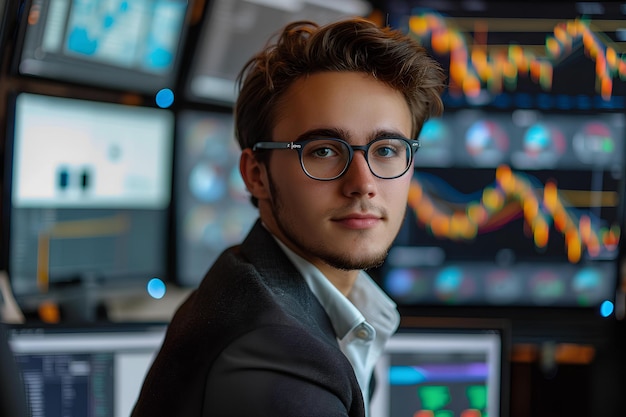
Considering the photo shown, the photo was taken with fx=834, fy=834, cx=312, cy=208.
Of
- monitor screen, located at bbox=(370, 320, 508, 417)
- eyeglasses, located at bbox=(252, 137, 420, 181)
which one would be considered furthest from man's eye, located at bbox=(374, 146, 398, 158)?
monitor screen, located at bbox=(370, 320, 508, 417)

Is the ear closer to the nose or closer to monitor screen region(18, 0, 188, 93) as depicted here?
the nose

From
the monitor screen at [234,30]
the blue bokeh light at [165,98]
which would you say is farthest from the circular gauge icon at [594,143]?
the blue bokeh light at [165,98]

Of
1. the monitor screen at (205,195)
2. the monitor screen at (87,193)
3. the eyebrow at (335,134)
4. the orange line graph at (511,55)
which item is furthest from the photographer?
the monitor screen at (205,195)

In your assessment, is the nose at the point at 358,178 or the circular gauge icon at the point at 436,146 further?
the circular gauge icon at the point at 436,146

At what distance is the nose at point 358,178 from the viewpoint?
1054 mm

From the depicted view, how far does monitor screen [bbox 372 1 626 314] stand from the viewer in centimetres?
202

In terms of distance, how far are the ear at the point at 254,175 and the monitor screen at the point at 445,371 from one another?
1.41 ft

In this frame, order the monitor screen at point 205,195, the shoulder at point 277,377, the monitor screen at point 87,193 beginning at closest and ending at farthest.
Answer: the shoulder at point 277,377, the monitor screen at point 87,193, the monitor screen at point 205,195

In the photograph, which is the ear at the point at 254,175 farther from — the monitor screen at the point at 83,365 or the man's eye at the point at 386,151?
the monitor screen at the point at 83,365

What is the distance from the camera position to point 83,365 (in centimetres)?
142

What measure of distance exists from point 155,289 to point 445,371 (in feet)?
2.98

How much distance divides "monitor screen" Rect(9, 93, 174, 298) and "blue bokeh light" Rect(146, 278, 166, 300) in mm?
20

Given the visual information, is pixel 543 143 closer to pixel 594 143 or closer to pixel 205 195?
pixel 594 143

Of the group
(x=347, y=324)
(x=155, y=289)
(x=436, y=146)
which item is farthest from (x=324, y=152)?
(x=155, y=289)
